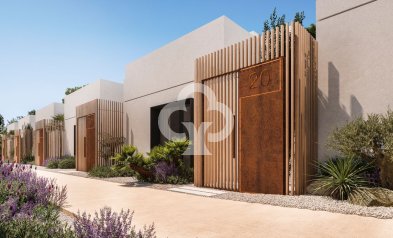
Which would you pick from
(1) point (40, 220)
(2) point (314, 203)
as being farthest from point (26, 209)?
(2) point (314, 203)

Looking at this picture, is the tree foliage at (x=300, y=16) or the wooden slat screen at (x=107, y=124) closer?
the wooden slat screen at (x=107, y=124)

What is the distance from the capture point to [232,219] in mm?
4668

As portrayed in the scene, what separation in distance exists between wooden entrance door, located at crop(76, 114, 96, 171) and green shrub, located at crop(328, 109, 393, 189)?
11.9m

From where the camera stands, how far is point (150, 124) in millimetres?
12680

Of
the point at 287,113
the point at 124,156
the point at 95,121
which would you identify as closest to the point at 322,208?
the point at 287,113

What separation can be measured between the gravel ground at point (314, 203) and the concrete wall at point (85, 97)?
12.2 m

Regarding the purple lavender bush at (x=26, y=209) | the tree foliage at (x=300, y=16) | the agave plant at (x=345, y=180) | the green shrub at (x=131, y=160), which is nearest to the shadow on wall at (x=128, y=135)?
the green shrub at (x=131, y=160)

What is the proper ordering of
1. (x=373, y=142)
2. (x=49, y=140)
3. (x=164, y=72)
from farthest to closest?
(x=49, y=140) < (x=164, y=72) < (x=373, y=142)

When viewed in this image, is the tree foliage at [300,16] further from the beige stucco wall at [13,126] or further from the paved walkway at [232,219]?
the beige stucco wall at [13,126]

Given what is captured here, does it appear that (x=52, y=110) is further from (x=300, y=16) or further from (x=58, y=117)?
(x=300, y=16)

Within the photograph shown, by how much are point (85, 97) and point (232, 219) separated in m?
17.4

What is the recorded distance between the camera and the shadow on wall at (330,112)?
6.98 metres

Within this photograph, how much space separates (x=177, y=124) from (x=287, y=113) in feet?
18.4

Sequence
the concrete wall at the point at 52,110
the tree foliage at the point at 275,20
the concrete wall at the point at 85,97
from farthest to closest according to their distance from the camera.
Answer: the concrete wall at the point at 52,110, the concrete wall at the point at 85,97, the tree foliage at the point at 275,20
